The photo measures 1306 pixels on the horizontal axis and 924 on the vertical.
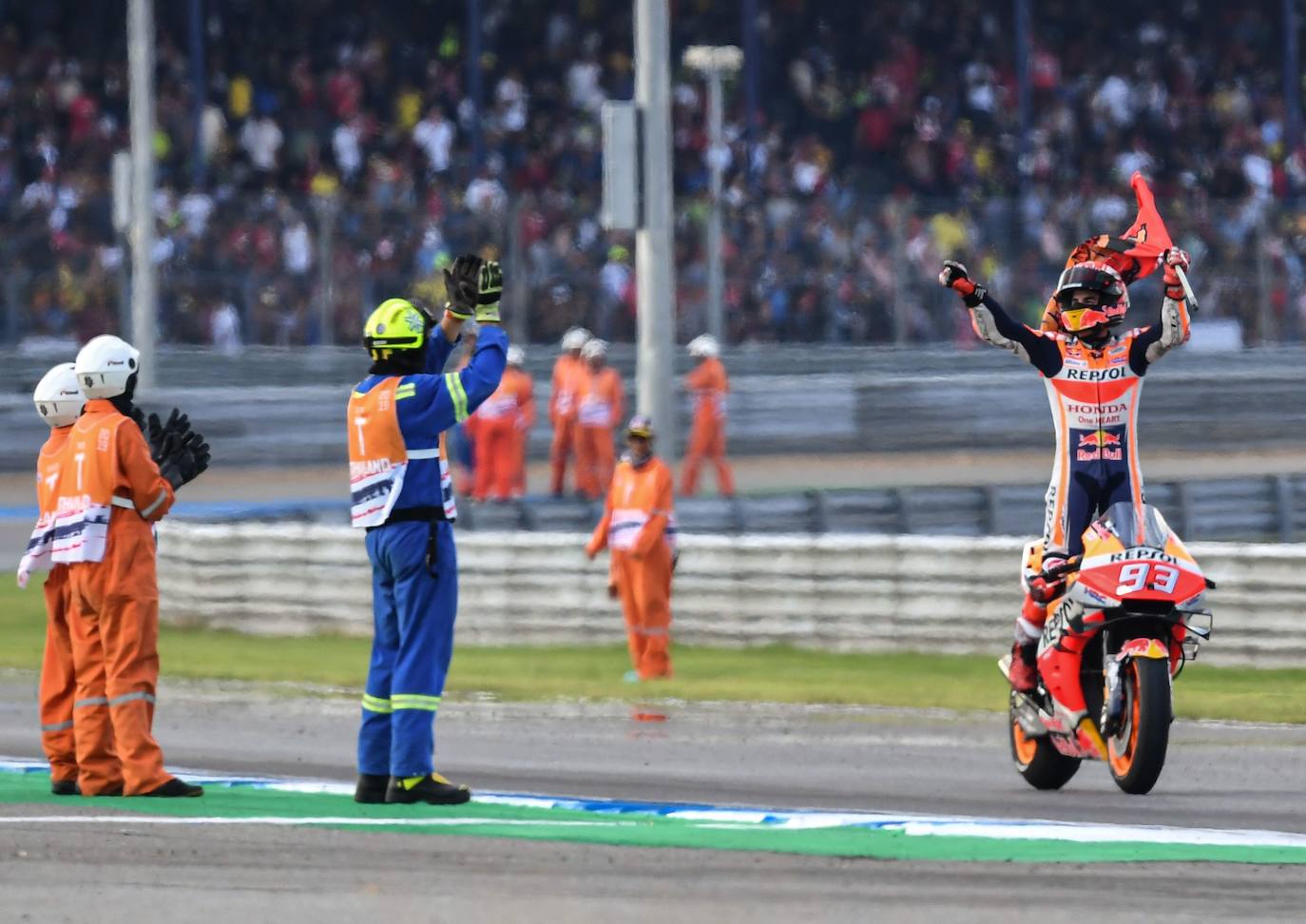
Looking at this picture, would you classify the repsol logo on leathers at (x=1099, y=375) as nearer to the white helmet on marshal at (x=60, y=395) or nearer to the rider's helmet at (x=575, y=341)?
the white helmet on marshal at (x=60, y=395)

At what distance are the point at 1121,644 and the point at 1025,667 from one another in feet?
2.34

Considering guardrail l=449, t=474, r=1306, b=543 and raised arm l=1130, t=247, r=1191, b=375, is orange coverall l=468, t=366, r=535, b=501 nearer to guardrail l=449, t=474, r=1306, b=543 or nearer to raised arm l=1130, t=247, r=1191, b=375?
guardrail l=449, t=474, r=1306, b=543

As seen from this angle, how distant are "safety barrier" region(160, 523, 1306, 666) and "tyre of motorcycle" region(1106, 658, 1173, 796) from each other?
195 inches

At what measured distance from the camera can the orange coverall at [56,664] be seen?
991cm

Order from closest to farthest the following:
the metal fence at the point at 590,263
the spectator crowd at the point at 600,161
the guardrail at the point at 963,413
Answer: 1. the metal fence at the point at 590,263
2. the spectator crowd at the point at 600,161
3. the guardrail at the point at 963,413

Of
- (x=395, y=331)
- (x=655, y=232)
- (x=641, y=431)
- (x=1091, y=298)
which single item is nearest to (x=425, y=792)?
(x=395, y=331)

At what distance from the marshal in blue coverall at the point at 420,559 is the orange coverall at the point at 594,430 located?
52.3 feet

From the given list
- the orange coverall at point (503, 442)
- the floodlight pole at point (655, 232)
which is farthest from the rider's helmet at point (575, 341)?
the floodlight pole at point (655, 232)

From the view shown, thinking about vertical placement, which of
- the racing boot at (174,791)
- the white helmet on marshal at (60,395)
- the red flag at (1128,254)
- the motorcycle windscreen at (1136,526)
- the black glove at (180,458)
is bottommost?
the racing boot at (174,791)

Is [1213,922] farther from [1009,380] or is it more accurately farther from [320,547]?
[1009,380]

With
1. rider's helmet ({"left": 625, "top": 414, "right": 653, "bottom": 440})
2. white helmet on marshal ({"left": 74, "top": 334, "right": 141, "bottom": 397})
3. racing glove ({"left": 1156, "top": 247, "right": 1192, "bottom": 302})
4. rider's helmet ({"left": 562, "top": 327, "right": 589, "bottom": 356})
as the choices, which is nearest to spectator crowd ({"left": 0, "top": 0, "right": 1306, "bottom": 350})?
rider's helmet ({"left": 562, "top": 327, "right": 589, "bottom": 356})

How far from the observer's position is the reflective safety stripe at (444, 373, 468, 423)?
9.16 m

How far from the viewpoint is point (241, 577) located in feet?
57.7

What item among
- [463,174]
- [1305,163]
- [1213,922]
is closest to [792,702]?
[1213,922]
